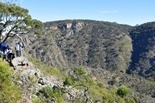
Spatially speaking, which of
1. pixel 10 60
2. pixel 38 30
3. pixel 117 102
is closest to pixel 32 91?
pixel 10 60

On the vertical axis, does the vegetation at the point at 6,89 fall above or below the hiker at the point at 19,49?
below

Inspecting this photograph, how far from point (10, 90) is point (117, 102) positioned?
161ft

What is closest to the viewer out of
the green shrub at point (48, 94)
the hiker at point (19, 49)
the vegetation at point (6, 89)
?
the vegetation at point (6, 89)

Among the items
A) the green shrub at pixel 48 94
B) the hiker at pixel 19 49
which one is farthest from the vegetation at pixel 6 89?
the hiker at pixel 19 49

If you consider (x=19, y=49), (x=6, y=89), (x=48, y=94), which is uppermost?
(x=19, y=49)

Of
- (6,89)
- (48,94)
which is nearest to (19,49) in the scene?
(48,94)

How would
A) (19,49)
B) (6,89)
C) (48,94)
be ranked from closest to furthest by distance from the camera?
(6,89), (48,94), (19,49)

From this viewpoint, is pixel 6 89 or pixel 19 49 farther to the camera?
pixel 19 49

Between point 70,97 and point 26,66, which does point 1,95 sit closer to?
point 26,66

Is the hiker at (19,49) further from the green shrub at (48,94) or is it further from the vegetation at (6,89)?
the vegetation at (6,89)

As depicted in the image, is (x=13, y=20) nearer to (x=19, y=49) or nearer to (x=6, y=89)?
(x=19, y=49)

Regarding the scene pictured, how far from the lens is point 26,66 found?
3284 centimetres

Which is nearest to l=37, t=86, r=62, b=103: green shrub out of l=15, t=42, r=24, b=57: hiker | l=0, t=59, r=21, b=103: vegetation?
l=15, t=42, r=24, b=57: hiker

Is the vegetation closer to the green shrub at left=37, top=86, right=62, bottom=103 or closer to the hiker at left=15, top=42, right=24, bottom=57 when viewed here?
the green shrub at left=37, top=86, right=62, bottom=103
